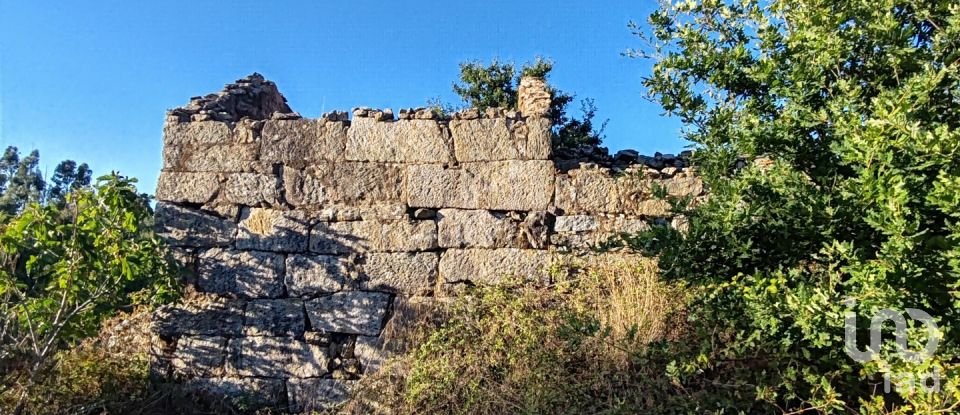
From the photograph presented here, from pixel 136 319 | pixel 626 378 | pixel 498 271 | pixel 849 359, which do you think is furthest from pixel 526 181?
pixel 136 319

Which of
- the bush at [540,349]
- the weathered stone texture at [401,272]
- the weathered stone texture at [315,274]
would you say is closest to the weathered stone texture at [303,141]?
the weathered stone texture at [315,274]

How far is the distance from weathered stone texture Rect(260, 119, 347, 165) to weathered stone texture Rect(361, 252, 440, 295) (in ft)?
3.16

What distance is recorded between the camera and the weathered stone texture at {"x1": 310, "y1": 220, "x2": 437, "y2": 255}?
5.04 m

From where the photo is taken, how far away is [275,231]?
5121 millimetres

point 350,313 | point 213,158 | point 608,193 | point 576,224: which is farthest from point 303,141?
point 608,193

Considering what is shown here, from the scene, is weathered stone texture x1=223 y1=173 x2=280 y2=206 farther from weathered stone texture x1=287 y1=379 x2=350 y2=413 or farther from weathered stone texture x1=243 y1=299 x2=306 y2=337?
weathered stone texture x1=287 y1=379 x2=350 y2=413

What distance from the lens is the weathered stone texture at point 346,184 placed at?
5152mm

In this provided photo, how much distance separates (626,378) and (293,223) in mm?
2931

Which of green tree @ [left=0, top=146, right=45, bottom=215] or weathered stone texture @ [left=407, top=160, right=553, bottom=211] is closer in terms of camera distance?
weathered stone texture @ [left=407, top=160, right=553, bottom=211]

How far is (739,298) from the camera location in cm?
321

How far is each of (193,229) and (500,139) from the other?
2664mm

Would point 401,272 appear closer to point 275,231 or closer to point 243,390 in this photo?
point 275,231

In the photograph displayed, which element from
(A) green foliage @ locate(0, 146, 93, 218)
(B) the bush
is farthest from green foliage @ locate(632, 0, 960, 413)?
(A) green foliage @ locate(0, 146, 93, 218)

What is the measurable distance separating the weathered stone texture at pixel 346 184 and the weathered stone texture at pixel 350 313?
2.54 feet
